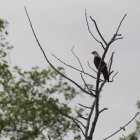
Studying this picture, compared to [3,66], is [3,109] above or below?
above

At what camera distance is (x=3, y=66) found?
1722 centimetres

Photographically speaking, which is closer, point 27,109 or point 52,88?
point 27,109

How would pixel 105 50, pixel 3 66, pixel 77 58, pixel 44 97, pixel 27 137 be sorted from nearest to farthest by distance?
pixel 105 50 < pixel 77 58 < pixel 3 66 < pixel 27 137 < pixel 44 97

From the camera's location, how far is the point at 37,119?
23141mm

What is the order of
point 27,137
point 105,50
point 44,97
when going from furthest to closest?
1. point 44,97
2. point 27,137
3. point 105,50

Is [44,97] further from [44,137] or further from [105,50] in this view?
[105,50]

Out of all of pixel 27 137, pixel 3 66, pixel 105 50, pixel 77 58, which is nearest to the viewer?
pixel 105 50

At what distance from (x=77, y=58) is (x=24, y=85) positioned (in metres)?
20.9

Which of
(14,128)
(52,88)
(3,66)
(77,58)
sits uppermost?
(52,88)

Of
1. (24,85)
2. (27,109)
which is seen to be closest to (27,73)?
(24,85)

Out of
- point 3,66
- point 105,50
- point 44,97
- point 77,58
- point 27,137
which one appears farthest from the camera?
point 44,97

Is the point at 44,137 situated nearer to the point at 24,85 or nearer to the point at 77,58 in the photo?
the point at 24,85

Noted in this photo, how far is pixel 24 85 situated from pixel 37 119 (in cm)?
228

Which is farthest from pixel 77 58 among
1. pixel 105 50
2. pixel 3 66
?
pixel 3 66
